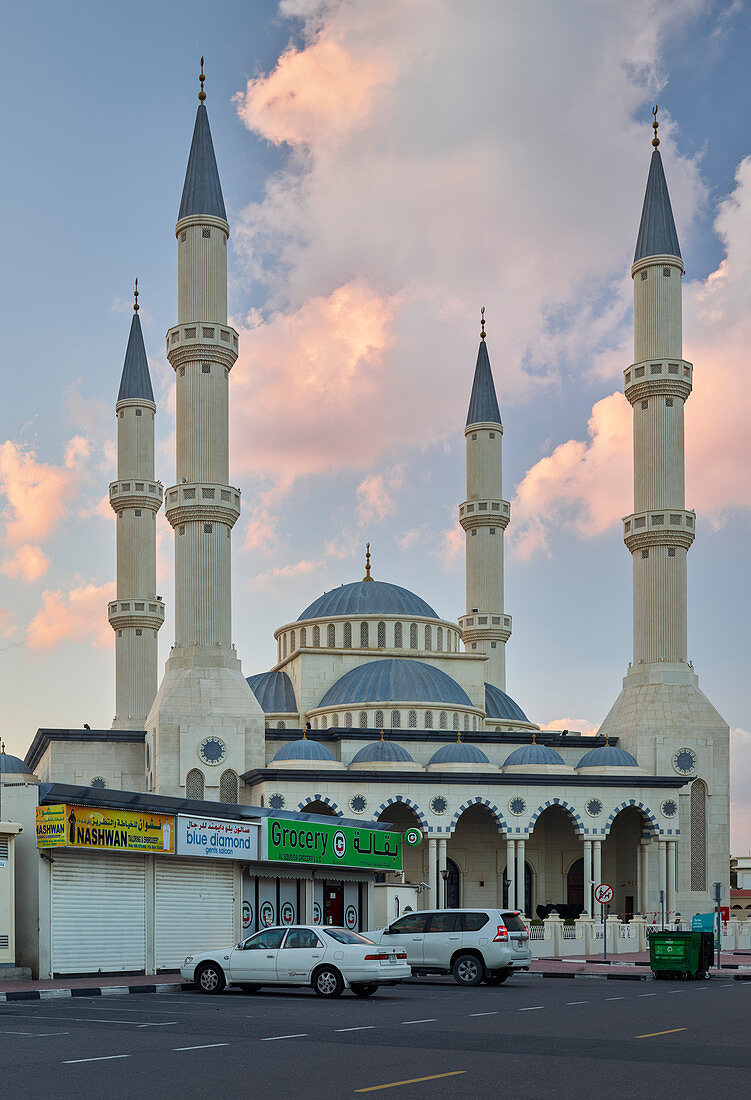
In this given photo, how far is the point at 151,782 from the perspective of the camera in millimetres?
51656

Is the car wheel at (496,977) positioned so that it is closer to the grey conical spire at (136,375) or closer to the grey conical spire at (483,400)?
the grey conical spire at (136,375)

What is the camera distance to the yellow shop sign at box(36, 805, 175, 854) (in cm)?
2509

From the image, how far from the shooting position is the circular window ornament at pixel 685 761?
5453cm

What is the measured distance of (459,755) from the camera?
52875 millimetres

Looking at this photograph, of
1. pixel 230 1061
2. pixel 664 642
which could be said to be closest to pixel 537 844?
pixel 664 642

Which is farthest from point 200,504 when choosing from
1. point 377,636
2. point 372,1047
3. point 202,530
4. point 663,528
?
point 372,1047

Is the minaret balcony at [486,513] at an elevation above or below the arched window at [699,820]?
above

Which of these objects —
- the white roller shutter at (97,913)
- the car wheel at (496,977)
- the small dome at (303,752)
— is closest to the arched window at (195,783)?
the small dome at (303,752)

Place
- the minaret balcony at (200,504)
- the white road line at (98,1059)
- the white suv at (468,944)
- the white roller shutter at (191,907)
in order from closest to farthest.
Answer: the white road line at (98,1059), the white suv at (468,944), the white roller shutter at (191,907), the minaret balcony at (200,504)

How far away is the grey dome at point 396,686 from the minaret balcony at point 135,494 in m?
11.6

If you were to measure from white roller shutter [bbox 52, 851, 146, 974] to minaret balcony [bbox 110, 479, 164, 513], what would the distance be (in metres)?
36.3

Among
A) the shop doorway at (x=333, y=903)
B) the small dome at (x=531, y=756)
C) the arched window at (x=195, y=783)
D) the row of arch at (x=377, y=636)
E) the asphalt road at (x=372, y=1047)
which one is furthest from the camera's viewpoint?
the row of arch at (x=377, y=636)

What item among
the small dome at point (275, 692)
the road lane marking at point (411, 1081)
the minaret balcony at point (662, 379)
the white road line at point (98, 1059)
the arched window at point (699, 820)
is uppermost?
the minaret balcony at point (662, 379)

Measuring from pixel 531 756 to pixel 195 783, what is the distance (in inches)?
514
